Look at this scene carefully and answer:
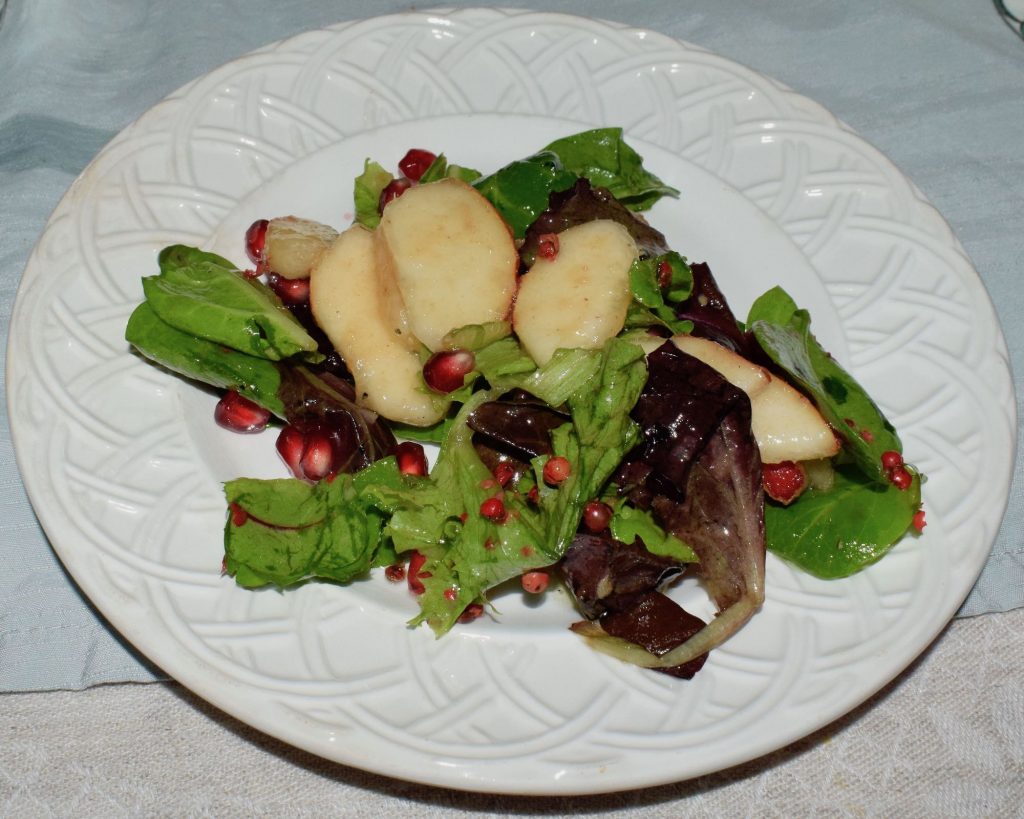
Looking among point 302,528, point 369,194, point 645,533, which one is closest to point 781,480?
point 645,533

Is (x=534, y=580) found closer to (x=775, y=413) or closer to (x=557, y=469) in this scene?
(x=557, y=469)

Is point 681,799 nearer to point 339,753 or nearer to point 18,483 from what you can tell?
point 339,753

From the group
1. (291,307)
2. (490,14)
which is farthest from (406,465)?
(490,14)

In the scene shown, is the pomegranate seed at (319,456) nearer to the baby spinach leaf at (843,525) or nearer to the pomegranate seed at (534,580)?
the pomegranate seed at (534,580)

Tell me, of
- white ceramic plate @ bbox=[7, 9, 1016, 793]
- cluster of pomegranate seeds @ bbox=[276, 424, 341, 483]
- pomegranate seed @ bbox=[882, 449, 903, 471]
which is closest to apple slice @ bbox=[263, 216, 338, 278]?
white ceramic plate @ bbox=[7, 9, 1016, 793]

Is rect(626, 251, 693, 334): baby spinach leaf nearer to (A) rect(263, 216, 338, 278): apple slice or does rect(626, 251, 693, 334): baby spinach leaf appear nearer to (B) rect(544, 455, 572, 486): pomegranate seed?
(B) rect(544, 455, 572, 486): pomegranate seed
